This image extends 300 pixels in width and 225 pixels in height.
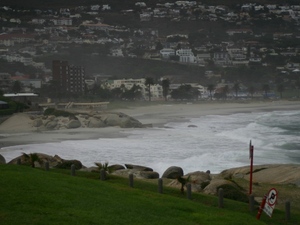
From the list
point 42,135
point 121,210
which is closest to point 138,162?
point 42,135

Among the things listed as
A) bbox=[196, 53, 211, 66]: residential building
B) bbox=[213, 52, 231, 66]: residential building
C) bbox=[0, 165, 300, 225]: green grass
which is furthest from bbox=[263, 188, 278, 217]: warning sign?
bbox=[213, 52, 231, 66]: residential building

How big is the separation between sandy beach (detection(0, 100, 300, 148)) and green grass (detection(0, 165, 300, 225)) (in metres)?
24.4

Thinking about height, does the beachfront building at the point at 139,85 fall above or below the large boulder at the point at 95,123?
above

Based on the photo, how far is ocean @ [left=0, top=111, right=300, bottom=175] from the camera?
31078 mm

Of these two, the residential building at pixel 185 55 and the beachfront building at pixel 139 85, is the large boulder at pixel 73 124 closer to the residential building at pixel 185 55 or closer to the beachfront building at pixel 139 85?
the beachfront building at pixel 139 85

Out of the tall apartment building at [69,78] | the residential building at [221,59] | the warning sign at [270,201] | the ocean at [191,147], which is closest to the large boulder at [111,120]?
the ocean at [191,147]

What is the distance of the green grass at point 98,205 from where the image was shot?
1169 cm

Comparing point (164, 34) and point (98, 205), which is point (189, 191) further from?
point (164, 34)

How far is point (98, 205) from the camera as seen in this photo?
1280 cm

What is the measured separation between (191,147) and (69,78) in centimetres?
5156

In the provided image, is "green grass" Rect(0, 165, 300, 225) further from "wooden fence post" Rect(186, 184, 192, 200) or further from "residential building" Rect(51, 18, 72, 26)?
"residential building" Rect(51, 18, 72, 26)

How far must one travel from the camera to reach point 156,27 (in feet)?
536

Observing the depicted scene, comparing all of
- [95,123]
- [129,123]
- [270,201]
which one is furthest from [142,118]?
[270,201]

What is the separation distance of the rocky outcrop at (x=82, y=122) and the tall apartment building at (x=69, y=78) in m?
30.6
